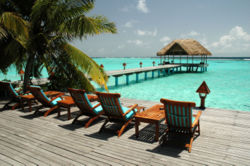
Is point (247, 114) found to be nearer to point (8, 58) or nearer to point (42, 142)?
point (42, 142)

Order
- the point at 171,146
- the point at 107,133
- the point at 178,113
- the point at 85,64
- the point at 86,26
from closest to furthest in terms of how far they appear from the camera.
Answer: the point at 178,113 < the point at 171,146 < the point at 107,133 < the point at 86,26 < the point at 85,64

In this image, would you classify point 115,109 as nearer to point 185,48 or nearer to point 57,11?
point 57,11

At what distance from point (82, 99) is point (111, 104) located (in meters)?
0.79

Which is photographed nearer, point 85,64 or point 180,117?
point 180,117

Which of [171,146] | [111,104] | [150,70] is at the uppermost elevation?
[111,104]

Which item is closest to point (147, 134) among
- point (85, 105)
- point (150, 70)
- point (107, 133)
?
point (107, 133)

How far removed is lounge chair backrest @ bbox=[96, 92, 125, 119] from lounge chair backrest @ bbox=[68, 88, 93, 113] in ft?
1.49

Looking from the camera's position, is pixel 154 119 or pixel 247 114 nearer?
pixel 154 119

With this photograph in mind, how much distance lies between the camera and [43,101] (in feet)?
17.6

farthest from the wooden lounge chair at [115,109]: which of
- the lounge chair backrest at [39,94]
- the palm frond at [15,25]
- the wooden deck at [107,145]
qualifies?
the palm frond at [15,25]

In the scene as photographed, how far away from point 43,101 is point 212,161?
13.9 feet

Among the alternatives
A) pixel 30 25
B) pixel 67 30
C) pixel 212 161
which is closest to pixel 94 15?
pixel 67 30

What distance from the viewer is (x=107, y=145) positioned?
11.9 ft

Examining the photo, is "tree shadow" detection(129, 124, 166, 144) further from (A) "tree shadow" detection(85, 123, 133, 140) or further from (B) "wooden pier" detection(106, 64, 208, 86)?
(B) "wooden pier" detection(106, 64, 208, 86)
